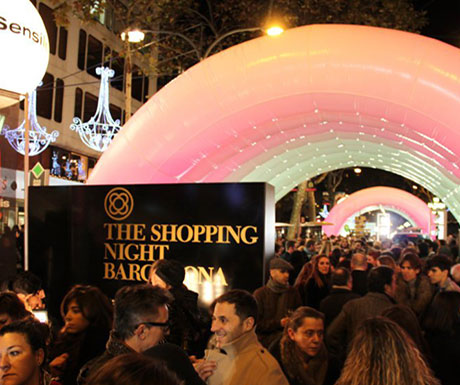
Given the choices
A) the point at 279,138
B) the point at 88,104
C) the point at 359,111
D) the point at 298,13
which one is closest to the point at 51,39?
the point at 88,104

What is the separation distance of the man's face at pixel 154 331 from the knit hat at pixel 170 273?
144 cm

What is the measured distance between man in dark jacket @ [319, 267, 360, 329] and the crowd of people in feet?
0.03

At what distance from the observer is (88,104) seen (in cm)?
2794

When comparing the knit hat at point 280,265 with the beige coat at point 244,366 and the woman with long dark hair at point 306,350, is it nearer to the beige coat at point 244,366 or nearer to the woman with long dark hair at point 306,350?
the woman with long dark hair at point 306,350

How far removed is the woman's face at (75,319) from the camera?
3949mm

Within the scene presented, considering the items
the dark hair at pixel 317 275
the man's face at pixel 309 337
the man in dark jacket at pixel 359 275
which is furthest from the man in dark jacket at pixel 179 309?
the dark hair at pixel 317 275

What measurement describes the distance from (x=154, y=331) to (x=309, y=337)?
1.25m

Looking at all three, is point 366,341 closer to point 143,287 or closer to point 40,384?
point 143,287

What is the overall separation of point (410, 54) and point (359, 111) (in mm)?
1174

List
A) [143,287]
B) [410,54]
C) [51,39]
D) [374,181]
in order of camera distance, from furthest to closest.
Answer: [374,181] → [51,39] → [410,54] → [143,287]

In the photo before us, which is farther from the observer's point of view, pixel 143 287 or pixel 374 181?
pixel 374 181

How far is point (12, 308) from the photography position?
4105 mm

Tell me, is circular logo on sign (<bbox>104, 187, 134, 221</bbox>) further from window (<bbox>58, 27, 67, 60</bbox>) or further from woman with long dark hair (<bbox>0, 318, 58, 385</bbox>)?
window (<bbox>58, 27, 67, 60</bbox>)

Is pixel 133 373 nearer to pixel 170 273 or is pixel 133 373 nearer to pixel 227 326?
pixel 227 326
